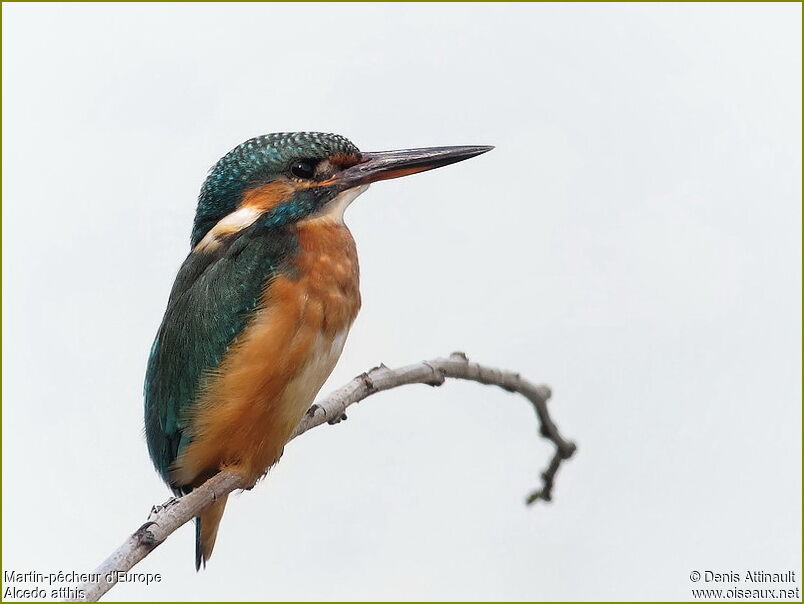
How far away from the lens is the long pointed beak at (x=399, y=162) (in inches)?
101

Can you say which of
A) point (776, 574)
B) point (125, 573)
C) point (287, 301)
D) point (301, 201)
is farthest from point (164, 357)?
point (776, 574)

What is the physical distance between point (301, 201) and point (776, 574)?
5.04 feet

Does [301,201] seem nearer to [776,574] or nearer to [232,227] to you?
[232,227]

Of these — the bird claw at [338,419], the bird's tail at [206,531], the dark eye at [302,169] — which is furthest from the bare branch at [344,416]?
the dark eye at [302,169]

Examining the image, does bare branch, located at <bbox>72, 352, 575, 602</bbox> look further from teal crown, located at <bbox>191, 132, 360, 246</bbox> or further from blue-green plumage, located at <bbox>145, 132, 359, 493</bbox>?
teal crown, located at <bbox>191, 132, 360, 246</bbox>

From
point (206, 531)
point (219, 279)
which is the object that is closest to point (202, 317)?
point (219, 279)

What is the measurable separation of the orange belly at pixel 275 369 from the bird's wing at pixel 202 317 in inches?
1.2

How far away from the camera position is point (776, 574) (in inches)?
103

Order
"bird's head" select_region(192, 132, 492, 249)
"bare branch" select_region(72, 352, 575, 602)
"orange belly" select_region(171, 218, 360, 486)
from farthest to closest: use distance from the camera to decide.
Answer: "bird's head" select_region(192, 132, 492, 249) < "orange belly" select_region(171, 218, 360, 486) < "bare branch" select_region(72, 352, 575, 602)

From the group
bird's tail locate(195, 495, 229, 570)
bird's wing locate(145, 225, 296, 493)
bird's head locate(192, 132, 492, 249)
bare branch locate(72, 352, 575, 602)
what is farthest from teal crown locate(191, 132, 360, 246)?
bird's tail locate(195, 495, 229, 570)

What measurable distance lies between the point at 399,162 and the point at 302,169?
25cm

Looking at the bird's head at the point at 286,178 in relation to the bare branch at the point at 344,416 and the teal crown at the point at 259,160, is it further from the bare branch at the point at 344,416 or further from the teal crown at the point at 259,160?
the bare branch at the point at 344,416

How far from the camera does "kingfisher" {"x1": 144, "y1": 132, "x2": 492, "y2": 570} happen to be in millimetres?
2381

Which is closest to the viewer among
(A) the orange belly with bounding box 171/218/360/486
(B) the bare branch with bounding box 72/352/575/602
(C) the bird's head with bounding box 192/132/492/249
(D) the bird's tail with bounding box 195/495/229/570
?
(B) the bare branch with bounding box 72/352/575/602
